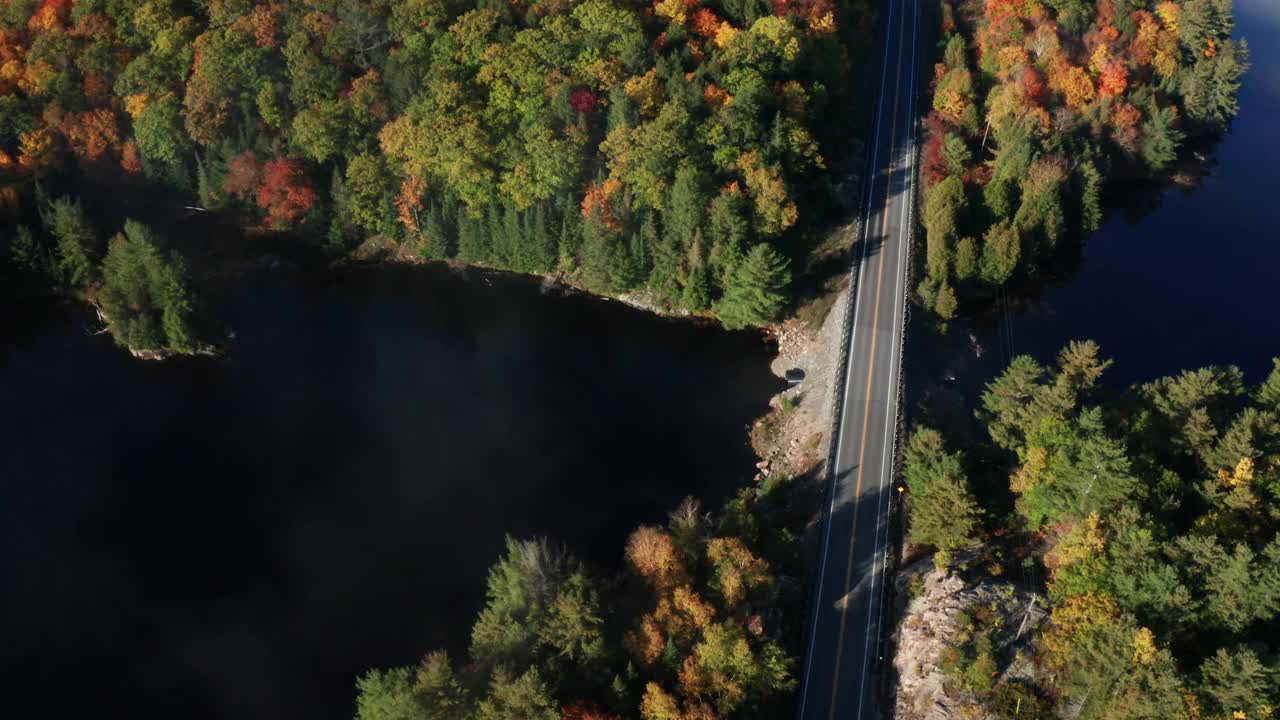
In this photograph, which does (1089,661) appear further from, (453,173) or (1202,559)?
(453,173)

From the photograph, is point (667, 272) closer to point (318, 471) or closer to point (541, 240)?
point (541, 240)

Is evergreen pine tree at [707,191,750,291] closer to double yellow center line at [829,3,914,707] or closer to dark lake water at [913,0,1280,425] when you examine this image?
double yellow center line at [829,3,914,707]

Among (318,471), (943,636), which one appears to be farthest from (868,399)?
(318,471)

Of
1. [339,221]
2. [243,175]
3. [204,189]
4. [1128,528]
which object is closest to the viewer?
[1128,528]

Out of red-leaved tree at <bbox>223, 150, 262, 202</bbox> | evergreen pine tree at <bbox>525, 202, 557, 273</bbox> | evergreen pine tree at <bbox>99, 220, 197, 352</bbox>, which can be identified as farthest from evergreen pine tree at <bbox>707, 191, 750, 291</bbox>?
red-leaved tree at <bbox>223, 150, 262, 202</bbox>

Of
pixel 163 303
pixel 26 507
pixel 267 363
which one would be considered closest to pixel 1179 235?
pixel 267 363

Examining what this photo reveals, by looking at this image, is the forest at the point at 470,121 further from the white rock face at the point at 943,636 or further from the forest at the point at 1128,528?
the white rock face at the point at 943,636
